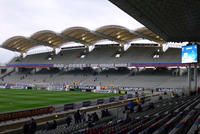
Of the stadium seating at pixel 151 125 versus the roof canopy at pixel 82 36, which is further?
the roof canopy at pixel 82 36

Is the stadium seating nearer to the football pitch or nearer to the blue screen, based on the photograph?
the football pitch

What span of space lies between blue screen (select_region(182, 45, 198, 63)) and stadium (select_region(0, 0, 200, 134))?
0.12 m

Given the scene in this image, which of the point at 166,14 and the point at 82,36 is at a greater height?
the point at 82,36

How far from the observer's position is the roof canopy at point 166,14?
13766 millimetres

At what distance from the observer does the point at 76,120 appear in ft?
50.4

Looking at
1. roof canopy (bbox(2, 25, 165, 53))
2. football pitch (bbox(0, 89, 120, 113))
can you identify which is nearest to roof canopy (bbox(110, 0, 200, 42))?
football pitch (bbox(0, 89, 120, 113))

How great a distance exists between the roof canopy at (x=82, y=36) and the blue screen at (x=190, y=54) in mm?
17725

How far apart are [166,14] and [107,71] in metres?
44.4

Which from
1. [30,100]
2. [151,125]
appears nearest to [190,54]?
[30,100]

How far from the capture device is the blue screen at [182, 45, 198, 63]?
2653 cm

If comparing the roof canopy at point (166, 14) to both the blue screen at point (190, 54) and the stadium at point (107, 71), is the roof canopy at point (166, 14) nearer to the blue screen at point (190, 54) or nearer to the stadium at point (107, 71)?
the stadium at point (107, 71)

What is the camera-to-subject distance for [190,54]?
27344mm

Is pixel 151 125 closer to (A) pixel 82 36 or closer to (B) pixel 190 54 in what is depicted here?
(B) pixel 190 54

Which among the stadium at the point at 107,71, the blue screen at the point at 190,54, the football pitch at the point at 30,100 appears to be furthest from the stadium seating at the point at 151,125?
the blue screen at the point at 190,54
